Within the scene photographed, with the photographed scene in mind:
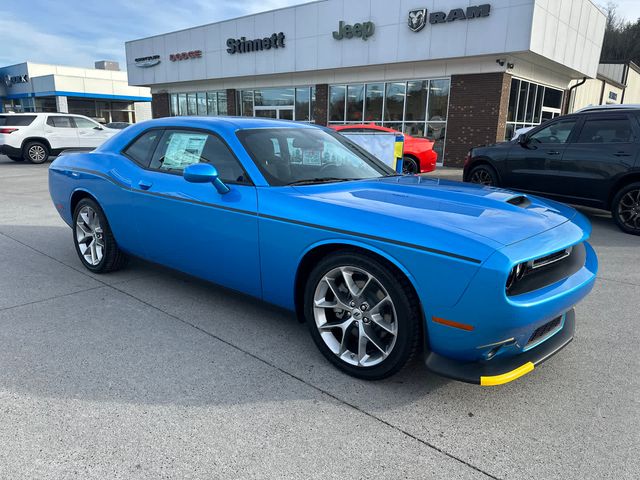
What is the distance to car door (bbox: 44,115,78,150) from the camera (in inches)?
689

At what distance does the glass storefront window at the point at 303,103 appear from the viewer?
2000 centimetres

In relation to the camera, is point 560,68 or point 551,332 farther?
point 560,68

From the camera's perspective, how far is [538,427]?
2430 mm

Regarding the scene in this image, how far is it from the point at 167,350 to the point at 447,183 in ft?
7.96

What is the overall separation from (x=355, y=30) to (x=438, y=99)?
3943mm

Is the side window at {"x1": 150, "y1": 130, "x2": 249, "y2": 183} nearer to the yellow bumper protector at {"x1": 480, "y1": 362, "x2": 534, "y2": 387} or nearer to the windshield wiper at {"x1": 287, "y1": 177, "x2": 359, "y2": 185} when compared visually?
the windshield wiper at {"x1": 287, "y1": 177, "x2": 359, "y2": 185}

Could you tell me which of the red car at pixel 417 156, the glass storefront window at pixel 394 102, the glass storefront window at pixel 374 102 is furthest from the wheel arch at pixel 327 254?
the glass storefront window at pixel 374 102

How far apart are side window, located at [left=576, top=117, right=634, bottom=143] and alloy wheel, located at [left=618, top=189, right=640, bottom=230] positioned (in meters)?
0.85

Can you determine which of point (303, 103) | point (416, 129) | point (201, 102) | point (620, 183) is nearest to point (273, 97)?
point (303, 103)

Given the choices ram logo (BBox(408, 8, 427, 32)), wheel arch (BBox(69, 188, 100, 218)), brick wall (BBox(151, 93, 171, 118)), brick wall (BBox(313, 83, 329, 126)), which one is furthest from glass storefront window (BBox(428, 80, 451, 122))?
brick wall (BBox(151, 93, 171, 118))

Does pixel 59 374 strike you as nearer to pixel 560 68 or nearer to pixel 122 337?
pixel 122 337

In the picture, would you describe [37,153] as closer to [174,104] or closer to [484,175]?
[174,104]

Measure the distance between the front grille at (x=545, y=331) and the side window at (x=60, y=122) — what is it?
19.1 m

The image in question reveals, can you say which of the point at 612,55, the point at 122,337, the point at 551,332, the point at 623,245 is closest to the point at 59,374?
the point at 122,337
